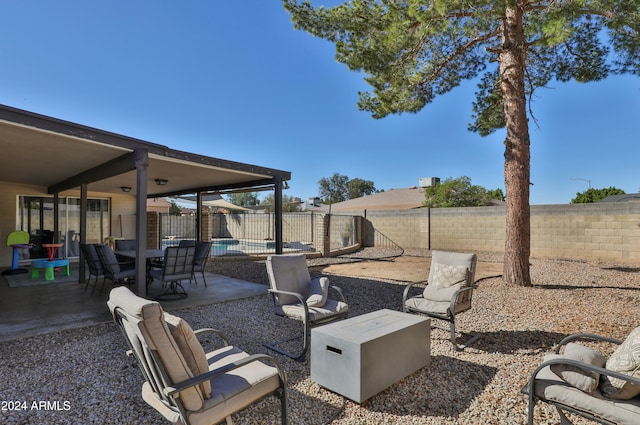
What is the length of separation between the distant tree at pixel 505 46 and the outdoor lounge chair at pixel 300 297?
15.2ft

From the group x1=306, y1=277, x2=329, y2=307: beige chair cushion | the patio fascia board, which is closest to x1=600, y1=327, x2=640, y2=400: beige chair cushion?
x1=306, y1=277, x2=329, y2=307: beige chair cushion

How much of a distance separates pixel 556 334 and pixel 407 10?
568cm

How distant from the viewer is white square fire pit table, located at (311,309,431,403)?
2.49 meters

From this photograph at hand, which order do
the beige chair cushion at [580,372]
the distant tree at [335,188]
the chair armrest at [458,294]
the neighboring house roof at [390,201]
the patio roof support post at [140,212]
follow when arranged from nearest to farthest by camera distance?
the beige chair cushion at [580,372] → the chair armrest at [458,294] → the patio roof support post at [140,212] → the neighboring house roof at [390,201] → the distant tree at [335,188]

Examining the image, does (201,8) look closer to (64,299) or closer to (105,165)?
(105,165)

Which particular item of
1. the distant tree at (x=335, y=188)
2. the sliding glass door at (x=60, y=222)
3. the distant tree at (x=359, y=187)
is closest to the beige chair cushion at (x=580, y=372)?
the sliding glass door at (x=60, y=222)

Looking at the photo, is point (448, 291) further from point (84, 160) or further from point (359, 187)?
point (359, 187)

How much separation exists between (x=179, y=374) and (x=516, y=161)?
Answer: 6969 millimetres

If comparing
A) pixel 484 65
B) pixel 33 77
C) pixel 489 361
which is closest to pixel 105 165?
pixel 33 77

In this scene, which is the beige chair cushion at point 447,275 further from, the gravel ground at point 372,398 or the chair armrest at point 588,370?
the chair armrest at point 588,370

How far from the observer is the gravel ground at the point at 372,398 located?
232 centimetres

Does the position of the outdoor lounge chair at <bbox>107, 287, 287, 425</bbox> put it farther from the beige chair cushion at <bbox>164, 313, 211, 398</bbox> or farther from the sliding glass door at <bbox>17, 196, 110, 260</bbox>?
the sliding glass door at <bbox>17, 196, 110, 260</bbox>

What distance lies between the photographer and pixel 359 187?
150ft

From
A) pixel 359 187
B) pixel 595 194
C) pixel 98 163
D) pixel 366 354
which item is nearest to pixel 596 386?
pixel 366 354
